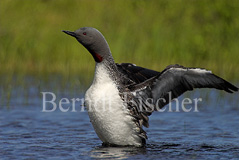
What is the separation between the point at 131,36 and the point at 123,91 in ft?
24.6

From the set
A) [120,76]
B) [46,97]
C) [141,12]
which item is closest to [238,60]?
[141,12]

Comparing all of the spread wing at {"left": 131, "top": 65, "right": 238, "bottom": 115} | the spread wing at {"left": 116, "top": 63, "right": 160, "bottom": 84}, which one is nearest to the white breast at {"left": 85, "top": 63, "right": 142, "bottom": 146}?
the spread wing at {"left": 131, "top": 65, "right": 238, "bottom": 115}

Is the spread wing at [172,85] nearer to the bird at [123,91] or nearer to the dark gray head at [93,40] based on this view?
the bird at [123,91]

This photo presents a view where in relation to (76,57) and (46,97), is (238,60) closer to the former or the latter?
(76,57)

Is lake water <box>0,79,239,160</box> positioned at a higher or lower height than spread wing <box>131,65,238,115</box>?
lower

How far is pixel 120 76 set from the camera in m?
6.55

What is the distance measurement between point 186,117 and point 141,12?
20.8 ft

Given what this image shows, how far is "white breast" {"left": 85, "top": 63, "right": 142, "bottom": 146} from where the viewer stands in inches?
241

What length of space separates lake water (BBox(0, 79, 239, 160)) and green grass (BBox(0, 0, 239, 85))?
6.68 ft

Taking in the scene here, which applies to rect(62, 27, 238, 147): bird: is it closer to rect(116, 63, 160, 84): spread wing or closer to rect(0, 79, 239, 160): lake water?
rect(0, 79, 239, 160): lake water

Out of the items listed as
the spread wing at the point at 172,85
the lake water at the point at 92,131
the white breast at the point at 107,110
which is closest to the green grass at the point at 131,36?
the lake water at the point at 92,131

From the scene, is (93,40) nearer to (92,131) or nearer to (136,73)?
(136,73)

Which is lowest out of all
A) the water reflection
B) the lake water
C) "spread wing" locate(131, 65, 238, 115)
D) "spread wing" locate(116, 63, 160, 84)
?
the water reflection

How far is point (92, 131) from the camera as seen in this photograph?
775 centimetres
